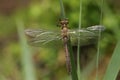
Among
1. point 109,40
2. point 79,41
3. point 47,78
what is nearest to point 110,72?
point 79,41

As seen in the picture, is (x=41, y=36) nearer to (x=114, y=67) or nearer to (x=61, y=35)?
(x=61, y=35)

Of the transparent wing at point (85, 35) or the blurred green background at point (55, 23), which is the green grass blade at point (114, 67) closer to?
the transparent wing at point (85, 35)

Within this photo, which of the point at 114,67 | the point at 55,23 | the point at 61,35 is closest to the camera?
the point at 114,67

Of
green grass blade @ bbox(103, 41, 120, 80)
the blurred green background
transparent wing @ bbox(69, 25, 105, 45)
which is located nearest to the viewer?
green grass blade @ bbox(103, 41, 120, 80)

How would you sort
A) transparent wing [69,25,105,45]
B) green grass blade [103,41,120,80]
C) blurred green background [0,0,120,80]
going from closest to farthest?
Result: green grass blade [103,41,120,80] → transparent wing [69,25,105,45] → blurred green background [0,0,120,80]

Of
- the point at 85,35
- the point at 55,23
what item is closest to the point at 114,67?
the point at 85,35

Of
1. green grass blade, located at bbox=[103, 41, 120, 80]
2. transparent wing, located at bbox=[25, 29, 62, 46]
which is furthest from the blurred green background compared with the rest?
green grass blade, located at bbox=[103, 41, 120, 80]

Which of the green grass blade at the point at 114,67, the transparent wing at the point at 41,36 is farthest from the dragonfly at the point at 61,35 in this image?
the green grass blade at the point at 114,67

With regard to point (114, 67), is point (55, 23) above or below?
below

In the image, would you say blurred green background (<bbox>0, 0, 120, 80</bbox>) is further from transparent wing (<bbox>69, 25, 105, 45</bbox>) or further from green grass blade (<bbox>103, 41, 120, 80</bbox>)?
green grass blade (<bbox>103, 41, 120, 80</bbox>)
